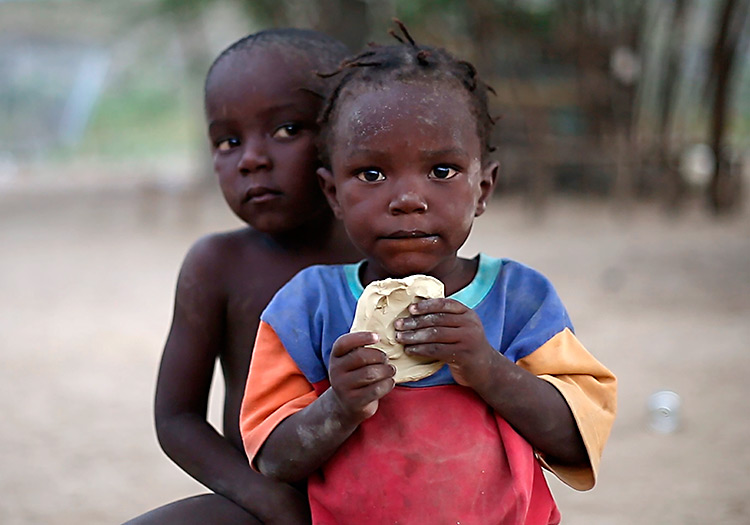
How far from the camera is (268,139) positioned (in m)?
1.68

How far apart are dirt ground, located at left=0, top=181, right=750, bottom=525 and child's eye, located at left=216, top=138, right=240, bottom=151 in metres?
1.97

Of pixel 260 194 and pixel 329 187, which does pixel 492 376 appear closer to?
pixel 329 187

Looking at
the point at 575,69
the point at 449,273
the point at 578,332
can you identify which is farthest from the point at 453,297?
the point at 575,69

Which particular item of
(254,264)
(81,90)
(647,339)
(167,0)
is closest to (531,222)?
(647,339)

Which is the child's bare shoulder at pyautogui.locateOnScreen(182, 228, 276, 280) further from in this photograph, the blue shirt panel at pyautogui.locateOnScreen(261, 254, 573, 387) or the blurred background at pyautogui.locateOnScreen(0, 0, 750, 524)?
the blurred background at pyautogui.locateOnScreen(0, 0, 750, 524)

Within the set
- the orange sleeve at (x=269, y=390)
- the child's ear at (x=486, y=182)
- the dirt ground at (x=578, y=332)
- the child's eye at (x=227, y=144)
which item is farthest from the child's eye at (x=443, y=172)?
→ the dirt ground at (x=578, y=332)

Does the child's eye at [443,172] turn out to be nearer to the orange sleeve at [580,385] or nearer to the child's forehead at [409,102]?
the child's forehead at [409,102]

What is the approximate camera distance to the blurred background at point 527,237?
3635 mm

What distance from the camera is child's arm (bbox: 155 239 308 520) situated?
166cm

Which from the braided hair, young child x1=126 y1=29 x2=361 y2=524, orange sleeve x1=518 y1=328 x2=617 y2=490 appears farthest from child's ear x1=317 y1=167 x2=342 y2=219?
orange sleeve x1=518 y1=328 x2=617 y2=490

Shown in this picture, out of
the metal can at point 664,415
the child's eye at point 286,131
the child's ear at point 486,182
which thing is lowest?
the metal can at point 664,415

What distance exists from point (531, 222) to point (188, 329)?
9759 mm

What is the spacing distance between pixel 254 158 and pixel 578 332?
431 cm

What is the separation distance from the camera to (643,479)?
11.1ft
